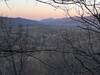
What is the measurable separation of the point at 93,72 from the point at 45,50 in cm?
47

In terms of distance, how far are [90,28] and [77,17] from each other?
0.18 meters

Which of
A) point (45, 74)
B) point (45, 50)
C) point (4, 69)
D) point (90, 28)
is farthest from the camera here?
point (45, 74)

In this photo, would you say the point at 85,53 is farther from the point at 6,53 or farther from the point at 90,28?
the point at 6,53

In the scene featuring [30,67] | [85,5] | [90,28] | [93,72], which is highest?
[85,5]

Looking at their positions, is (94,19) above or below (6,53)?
above

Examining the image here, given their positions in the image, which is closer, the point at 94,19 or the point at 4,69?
the point at 94,19

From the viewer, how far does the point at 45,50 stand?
2443 mm

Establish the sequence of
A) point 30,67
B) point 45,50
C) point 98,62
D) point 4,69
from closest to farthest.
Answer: point 98,62 → point 45,50 → point 4,69 → point 30,67

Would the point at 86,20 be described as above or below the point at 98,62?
above

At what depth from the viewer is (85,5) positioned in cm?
212

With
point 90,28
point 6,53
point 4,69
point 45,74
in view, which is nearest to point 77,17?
point 90,28

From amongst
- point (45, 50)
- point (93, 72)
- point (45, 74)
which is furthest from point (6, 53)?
point (45, 74)

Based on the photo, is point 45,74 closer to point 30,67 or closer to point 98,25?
point 30,67

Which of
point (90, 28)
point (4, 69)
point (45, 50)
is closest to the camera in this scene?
point (90, 28)
